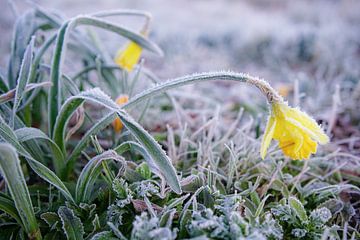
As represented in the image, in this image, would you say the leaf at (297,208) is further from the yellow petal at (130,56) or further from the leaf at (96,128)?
the yellow petal at (130,56)

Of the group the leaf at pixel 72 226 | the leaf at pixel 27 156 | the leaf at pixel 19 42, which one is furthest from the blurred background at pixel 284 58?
the leaf at pixel 72 226

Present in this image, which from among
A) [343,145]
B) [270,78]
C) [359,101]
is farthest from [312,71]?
[343,145]

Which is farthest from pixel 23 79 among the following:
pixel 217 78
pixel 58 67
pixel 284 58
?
pixel 284 58

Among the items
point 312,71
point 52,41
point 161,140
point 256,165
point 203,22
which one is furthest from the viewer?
point 203,22

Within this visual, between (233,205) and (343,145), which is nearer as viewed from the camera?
(233,205)

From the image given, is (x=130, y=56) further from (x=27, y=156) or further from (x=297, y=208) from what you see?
(x=297, y=208)

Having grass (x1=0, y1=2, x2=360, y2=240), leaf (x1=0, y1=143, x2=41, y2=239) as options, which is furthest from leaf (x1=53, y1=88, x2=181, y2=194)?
leaf (x1=0, y1=143, x2=41, y2=239)

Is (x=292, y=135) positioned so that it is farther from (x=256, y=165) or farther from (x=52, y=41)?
(x=52, y=41)
